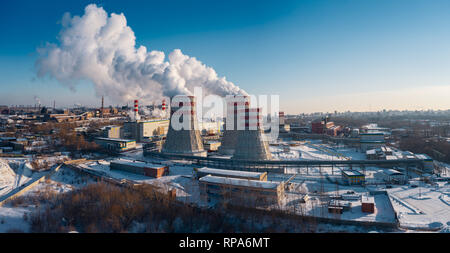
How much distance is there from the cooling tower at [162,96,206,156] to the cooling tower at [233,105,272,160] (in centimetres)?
329

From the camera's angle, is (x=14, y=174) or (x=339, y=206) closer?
(x=339, y=206)

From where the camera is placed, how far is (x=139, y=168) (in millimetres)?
12781

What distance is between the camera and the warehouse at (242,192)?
8.62m

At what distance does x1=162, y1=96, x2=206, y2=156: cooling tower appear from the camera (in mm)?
14945

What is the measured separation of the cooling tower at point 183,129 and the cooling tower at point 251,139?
3288 millimetres

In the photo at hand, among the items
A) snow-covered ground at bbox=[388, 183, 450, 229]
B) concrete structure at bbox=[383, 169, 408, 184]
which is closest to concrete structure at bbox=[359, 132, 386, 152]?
concrete structure at bbox=[383, 169, 408, 184]

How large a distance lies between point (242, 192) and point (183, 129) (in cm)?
748

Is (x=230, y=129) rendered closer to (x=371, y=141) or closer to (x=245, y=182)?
(x=245, y=182)

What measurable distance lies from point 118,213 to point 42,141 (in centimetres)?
1878

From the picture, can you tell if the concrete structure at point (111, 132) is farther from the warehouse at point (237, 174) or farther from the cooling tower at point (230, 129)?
the warehouse at point (237, 174)

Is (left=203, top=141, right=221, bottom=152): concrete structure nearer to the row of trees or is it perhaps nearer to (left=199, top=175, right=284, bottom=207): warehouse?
(left=199, top=175, right=284, bottom=207): warehouse

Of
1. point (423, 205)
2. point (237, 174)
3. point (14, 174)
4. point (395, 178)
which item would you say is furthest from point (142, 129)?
point (423, 205)

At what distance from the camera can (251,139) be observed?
1357 cm
